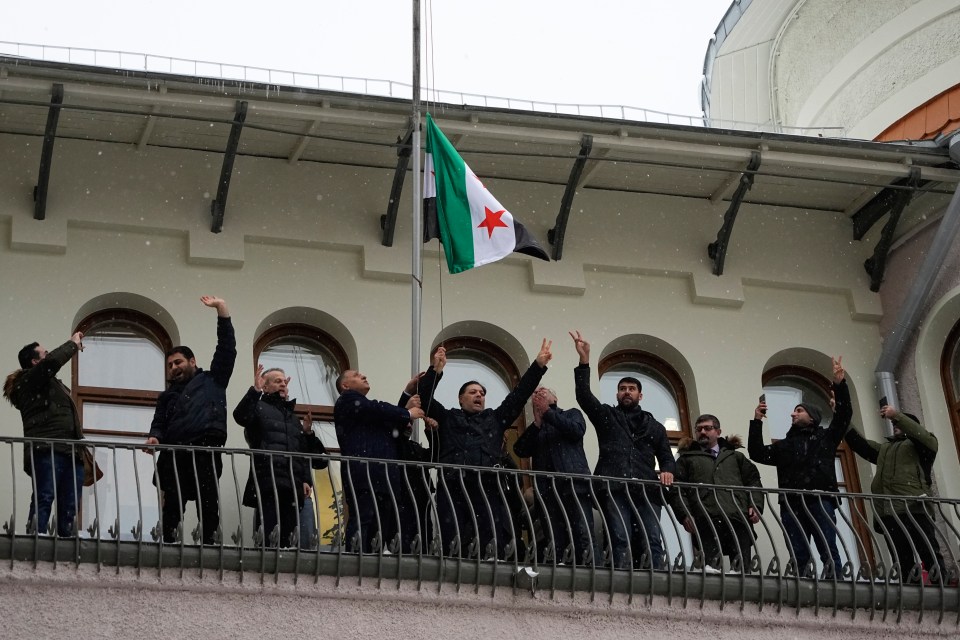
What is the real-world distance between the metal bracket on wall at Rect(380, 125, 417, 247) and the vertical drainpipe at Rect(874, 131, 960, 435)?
4518mm

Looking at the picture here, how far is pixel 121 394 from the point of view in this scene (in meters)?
14.0

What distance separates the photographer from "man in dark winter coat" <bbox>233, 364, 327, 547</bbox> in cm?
1168

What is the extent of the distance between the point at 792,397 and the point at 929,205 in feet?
6.96

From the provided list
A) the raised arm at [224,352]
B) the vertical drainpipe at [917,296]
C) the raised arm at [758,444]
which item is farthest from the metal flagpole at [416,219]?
the vertical drainpipe at [917,296]

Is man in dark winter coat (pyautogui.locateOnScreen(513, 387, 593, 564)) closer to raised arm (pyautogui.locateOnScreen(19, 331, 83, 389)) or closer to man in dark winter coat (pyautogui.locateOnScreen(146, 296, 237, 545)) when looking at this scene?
man in dark winter coat (pyautogui.locateOnScreen(146, 296, 237, 545))

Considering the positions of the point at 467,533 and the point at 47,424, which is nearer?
the point at 47,424

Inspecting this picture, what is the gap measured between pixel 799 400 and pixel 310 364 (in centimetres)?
452

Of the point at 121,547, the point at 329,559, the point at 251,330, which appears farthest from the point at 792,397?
the point at 121,547

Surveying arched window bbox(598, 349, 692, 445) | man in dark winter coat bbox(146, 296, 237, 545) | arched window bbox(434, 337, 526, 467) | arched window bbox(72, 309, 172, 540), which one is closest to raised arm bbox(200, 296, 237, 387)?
man in dark winter coat bbox(146, 296, 237, 545)

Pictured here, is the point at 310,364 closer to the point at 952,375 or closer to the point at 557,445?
the point at 557,445

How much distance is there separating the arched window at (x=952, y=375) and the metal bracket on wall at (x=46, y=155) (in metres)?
7.85

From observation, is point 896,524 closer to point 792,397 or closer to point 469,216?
point 792,397

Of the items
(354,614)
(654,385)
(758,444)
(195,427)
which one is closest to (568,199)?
(654,385)

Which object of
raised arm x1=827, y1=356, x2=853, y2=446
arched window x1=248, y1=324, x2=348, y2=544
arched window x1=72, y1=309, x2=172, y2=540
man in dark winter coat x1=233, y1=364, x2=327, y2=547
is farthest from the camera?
arched window x1=248, y1=324, x2=348, y2=544
